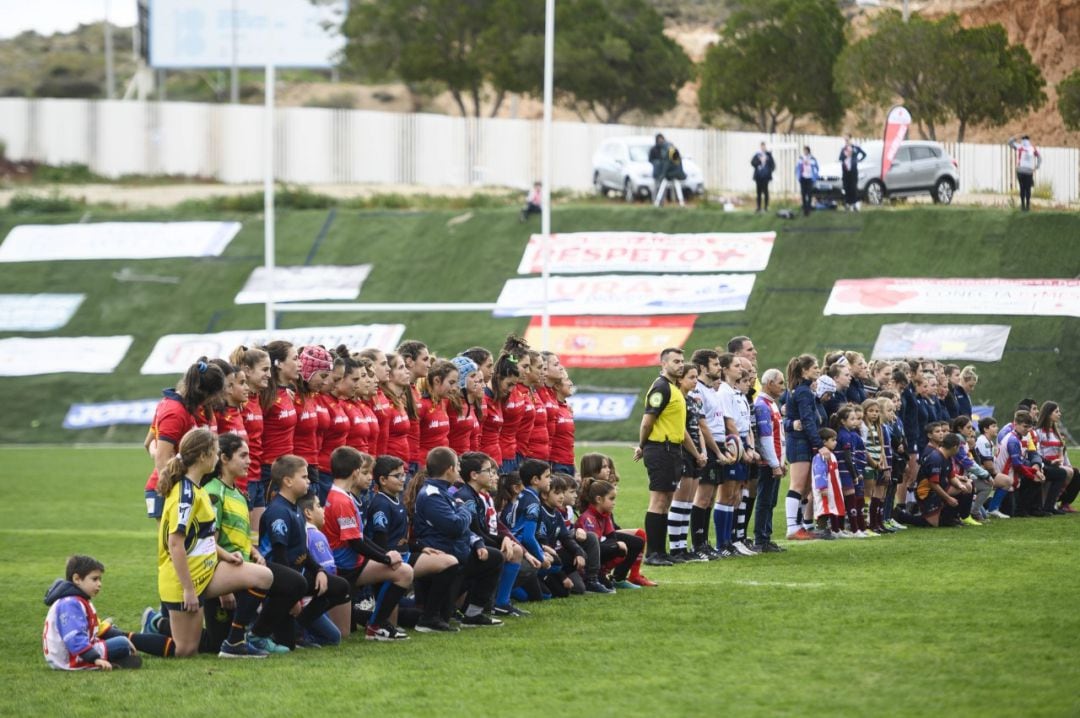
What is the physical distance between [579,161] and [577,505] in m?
31.5

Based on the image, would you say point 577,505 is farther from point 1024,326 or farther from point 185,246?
point 185,246

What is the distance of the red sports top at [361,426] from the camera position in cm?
1080

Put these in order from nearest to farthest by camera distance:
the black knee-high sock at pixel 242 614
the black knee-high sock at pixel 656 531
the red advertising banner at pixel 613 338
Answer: the black knee-high sock at pixel 242 614
the black knee-high sock at pixel 656 531
the red advertising banner at pixel 613 338

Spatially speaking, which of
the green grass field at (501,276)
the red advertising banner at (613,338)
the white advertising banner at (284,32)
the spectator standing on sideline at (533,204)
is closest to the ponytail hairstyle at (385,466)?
the white advertising banner at (284,32)

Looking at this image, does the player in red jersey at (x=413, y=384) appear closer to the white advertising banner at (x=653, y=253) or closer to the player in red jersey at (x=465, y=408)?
the player in red jersey at (x=465, y=408)

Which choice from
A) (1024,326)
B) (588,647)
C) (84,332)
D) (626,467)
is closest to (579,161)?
(84,332)

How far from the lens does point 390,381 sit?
11055mm

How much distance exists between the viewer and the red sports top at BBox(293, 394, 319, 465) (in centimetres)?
1075

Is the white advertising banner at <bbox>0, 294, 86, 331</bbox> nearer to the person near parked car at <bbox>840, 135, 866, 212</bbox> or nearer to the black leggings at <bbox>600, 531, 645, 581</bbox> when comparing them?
the person near parked car at <bbox>840, 135, 866, 212</bbox>

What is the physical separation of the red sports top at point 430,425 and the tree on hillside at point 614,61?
45.0 metres

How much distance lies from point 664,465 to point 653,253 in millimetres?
19286

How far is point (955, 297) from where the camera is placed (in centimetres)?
2753

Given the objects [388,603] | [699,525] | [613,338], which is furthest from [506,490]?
[613,338]

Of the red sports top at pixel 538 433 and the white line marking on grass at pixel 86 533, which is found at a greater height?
the red sports top at pixel 538 433
